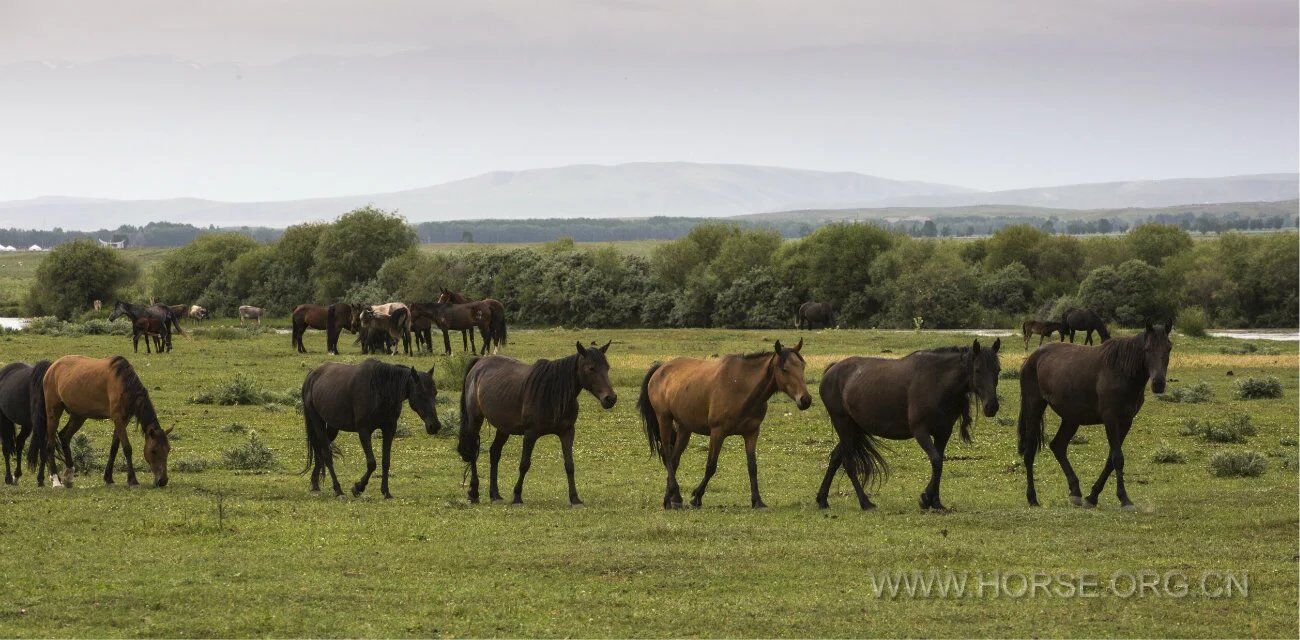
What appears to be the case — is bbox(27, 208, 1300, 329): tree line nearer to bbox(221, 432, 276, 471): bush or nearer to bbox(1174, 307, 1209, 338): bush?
bbox(1174, 307, 1209, 338): bush

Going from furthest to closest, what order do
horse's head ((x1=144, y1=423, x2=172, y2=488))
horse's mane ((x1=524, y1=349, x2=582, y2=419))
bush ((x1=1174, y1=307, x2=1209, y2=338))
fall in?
bush ((x1=1174, y1=307, x2=1209, y2=338))
horse's head ((x1=144, y1=423, x2=172, y2=488))
horse's mane ((x1=524, y1=349, x2=582, y2=419))

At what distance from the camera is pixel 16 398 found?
17734mm

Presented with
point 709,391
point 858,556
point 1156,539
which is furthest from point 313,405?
point 1156,539

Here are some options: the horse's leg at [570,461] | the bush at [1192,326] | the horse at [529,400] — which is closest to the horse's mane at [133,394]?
the horse at [529,400]

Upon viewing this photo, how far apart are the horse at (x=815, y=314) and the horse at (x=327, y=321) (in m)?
34.1

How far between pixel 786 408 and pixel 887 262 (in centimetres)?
5580

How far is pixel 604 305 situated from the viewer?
89438 mm

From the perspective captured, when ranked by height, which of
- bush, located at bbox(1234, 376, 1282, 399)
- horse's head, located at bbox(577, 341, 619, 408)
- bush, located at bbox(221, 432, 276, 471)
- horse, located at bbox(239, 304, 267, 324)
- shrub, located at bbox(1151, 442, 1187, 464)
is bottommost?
horse, located at bbox(239, 304, 267, 324)

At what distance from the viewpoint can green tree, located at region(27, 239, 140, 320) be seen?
295ft

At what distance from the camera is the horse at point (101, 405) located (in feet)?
55.7

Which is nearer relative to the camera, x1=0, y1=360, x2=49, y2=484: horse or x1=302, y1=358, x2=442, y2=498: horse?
x1=302, y1=358, x2=442, y2=498: horse

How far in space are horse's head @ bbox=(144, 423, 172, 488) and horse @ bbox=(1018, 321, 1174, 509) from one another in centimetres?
1065

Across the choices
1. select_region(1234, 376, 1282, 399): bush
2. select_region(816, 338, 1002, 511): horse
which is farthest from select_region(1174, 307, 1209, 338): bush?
select_region(816, 338, 1002, 511): horse

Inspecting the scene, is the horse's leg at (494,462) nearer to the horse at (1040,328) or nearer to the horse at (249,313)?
the horse at (1040,328)
